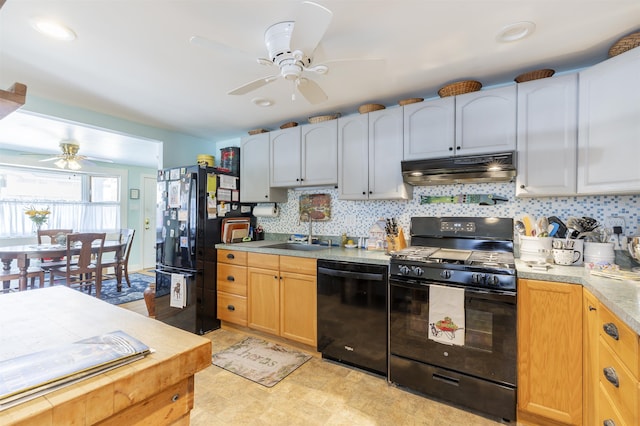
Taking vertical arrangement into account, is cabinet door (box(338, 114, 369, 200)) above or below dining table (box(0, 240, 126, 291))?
above

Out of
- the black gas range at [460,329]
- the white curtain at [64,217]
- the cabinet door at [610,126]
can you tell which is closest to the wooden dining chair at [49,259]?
the white curtain at [64,217]

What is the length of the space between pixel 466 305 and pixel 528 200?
103cm

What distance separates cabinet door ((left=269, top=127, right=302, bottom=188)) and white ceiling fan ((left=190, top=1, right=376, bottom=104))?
1114 mm

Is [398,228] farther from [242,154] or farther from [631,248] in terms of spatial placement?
[242,154]

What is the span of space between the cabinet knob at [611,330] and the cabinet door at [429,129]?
1377 millimetres

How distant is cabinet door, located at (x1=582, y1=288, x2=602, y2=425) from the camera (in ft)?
4.85

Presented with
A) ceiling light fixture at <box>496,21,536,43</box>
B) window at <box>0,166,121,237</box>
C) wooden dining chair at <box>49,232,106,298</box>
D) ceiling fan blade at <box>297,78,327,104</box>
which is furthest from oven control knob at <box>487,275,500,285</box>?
window at <box>0,166,121,237</box>

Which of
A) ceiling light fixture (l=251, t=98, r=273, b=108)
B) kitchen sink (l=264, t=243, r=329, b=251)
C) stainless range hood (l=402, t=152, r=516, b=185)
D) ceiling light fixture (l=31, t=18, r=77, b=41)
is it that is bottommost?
kitchen sink (l=264, t=243, r=329, b=251)

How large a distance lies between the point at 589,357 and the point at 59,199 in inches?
289

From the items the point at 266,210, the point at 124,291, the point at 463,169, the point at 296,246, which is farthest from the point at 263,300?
the point at 124,291

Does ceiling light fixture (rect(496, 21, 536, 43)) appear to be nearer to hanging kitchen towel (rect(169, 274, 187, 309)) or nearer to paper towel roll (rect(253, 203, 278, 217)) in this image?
paper towel roll (rect(253, 203, 278, 217))

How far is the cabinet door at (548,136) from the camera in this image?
1.93 m

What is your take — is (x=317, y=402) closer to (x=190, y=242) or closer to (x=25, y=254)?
(x=190, y=242)

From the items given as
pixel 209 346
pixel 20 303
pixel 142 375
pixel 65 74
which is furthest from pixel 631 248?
pixel 65 74
